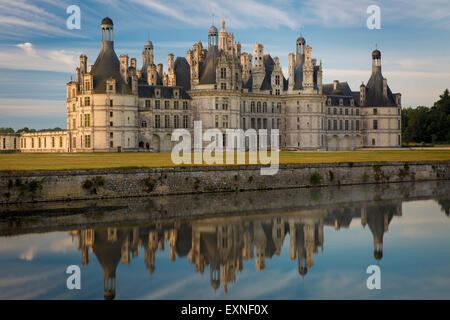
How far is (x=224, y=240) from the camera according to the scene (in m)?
20.0

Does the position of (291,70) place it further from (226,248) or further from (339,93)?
(226,248)

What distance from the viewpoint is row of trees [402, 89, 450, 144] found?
9575cm

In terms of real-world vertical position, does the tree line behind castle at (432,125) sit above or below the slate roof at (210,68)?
below

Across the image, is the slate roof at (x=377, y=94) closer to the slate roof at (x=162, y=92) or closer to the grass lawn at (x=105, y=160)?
the slate roof at (x=162, y=92)

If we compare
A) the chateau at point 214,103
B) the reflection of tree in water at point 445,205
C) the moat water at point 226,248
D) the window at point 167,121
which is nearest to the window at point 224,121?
the chateau at point 214,103

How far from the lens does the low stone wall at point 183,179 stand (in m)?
27.4

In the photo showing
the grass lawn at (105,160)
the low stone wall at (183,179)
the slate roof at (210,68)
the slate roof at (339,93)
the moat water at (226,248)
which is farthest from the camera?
the slate roof at (339,93)

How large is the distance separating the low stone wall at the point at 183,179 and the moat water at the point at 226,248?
1.29m

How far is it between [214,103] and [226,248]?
1912 inches

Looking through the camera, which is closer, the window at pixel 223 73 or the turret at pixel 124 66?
the turret at pixel 124 66

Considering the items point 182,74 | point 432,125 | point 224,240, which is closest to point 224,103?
point 182,74

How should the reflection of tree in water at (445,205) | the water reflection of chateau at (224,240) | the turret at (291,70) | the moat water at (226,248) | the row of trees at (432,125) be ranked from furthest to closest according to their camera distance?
the row of trees at (432,125)
the turret at (291,70)
the reflection of tree in water at (445,205)
the water reflection of chateau at (224,240)
the moat water at (226,248)

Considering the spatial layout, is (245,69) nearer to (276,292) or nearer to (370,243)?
(370,243)

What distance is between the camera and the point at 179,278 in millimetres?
15094
